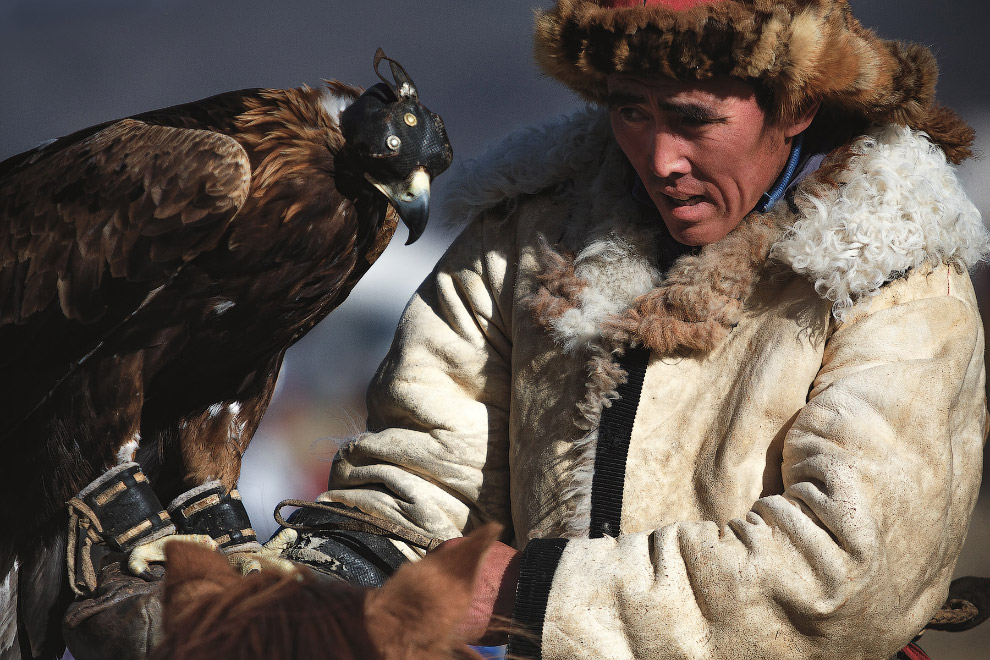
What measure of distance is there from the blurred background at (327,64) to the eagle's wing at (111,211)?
124cm

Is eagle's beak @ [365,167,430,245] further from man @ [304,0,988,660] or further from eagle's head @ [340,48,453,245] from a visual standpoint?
man @ [304,0,988,660]

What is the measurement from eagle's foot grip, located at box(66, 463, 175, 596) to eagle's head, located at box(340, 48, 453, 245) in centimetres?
62

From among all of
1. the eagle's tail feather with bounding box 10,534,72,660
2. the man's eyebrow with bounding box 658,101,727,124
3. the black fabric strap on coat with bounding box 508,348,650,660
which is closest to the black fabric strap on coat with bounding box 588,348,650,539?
the black fabric strap on coat with bounding box 508,348,650,660

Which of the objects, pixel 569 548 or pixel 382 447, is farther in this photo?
pixel 382 447

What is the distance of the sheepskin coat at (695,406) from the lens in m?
1.13

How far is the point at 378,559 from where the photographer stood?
1392mm

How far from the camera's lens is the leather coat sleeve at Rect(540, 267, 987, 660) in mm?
1114

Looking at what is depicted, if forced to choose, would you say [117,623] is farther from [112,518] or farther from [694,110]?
[694,110]

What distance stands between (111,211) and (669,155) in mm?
888

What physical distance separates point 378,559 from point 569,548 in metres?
0.35

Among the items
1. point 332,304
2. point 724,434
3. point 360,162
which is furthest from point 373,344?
point 724,434

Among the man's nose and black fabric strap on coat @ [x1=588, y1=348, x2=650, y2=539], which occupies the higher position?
the man's nose

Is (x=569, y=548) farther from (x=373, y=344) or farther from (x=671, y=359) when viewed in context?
(x=373, y=344)

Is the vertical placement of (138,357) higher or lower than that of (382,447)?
higher
